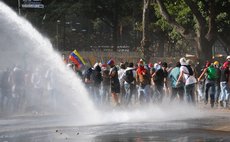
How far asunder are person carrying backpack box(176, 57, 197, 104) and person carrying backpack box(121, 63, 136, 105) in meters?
2.31

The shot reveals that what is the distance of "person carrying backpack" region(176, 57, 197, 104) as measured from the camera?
2083 cm

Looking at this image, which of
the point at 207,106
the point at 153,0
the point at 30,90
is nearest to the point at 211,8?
the point at 153,0

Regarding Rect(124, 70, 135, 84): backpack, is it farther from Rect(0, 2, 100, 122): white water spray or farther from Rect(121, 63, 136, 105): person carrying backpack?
Rect(0, 2, 100, 122): white water spray

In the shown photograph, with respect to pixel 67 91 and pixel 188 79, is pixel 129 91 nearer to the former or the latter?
pixel 188 79

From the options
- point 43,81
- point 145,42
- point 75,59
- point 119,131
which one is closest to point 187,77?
point 75,59

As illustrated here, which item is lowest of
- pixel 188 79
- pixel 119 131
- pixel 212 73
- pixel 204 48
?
pixel 119 131

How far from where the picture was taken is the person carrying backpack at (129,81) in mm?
22828

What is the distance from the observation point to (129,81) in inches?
899

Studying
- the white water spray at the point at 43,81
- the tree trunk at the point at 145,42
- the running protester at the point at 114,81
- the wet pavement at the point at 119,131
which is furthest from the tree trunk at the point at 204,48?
the wet pavement at the point at 119,131

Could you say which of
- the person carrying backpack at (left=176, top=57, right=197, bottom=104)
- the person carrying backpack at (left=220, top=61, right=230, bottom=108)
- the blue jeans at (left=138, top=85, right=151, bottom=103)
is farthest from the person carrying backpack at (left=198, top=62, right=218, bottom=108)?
the blue jeans at (left=138, top=85, right=151, bottom=103)

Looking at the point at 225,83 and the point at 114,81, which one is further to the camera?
the point at 114,81

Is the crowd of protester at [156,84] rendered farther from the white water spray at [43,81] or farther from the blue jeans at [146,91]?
the white water spray at [43,81]

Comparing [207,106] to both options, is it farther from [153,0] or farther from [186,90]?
[153,0]

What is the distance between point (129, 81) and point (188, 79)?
266cm
